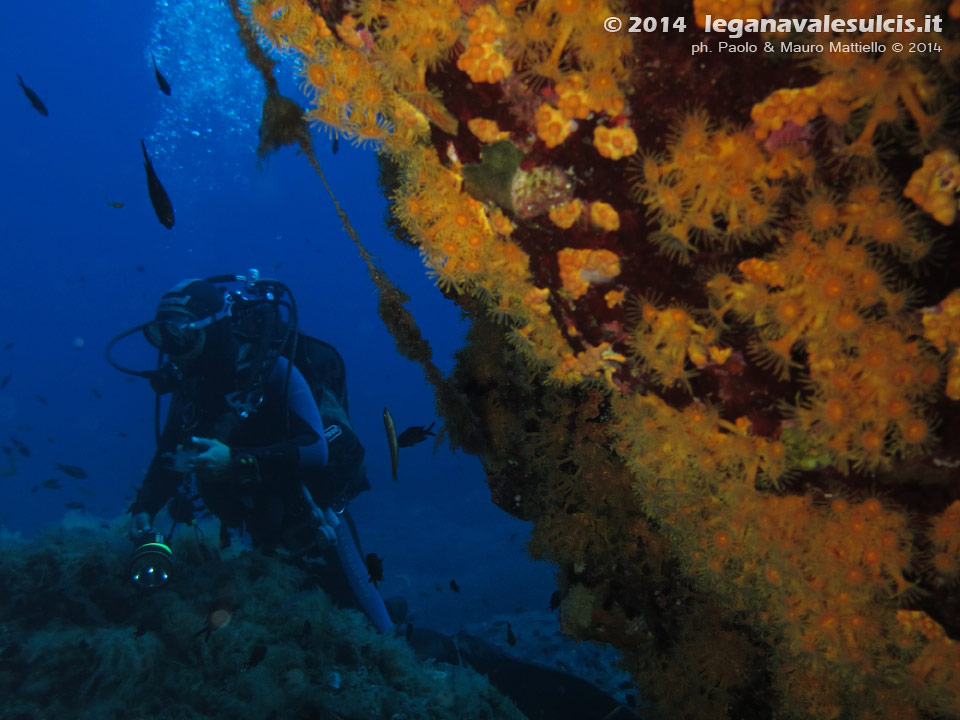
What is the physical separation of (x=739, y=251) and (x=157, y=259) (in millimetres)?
92421

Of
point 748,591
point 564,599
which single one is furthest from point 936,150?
point 564,599

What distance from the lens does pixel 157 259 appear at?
75750mm

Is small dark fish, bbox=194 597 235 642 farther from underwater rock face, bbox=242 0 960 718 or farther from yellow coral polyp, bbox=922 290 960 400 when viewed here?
yellow coral polyp, bbox=922 290 960 400

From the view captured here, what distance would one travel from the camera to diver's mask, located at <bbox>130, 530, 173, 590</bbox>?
5.70 metres

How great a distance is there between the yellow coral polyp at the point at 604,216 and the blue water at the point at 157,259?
16642 mm

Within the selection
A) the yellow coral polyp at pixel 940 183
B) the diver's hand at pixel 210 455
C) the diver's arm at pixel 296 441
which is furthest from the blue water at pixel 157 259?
the yellow coral polyp at pixel 940 183

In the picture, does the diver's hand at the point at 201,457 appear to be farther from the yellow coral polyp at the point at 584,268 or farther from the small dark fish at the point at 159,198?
the yellow coral polyp at the point at 584,268

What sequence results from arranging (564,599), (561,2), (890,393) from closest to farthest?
(561,2)
(890,393)
(564,599)

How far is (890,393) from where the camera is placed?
156 centimetres

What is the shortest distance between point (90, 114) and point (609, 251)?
247 feet

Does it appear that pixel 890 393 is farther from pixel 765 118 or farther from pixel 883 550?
pixel 765 118

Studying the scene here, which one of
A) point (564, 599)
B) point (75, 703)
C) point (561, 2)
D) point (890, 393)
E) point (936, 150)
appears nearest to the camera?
point (936, 150)

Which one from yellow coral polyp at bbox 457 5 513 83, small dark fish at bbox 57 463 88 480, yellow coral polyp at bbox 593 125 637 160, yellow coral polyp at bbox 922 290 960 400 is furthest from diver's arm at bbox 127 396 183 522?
yellow coral polyp at bbox 922 290 960 400

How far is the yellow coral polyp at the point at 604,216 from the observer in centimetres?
172
